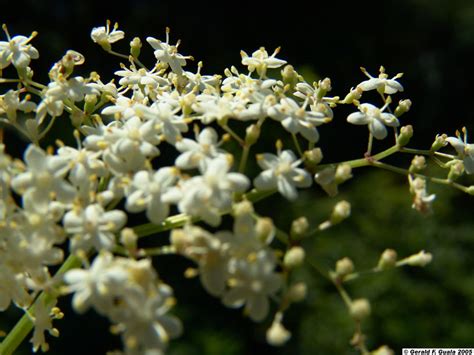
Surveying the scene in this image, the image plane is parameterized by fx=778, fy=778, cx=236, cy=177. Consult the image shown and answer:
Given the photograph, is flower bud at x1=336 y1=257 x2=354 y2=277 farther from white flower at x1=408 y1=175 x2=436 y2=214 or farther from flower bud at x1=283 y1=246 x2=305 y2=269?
white flower at x1=408 y1=175 x2=436 y2=214

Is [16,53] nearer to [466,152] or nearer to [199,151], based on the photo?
[199,151]

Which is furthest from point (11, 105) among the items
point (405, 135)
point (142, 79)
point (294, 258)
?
point (405, 135)

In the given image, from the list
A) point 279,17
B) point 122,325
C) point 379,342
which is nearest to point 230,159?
point 122,325

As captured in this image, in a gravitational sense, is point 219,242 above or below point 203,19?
above

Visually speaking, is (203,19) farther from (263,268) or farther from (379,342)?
(263,268)

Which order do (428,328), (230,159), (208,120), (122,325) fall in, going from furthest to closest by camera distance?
(428,328) < (208,120) < (230,159) < (122,325)

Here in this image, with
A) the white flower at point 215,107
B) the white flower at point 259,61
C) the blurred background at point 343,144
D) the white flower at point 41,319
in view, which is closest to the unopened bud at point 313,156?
the white flower at point 215,107
